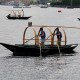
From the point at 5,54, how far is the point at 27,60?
7.47 metres

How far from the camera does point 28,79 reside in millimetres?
46656

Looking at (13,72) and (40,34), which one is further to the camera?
(40,34)

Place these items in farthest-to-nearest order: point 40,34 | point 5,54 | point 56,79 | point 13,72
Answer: point 5,54, point 40,34, point 13,72, point 56,79

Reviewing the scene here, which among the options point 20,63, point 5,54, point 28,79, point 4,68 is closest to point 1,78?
point 28,79

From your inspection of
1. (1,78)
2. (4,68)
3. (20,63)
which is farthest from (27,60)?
(1,78)

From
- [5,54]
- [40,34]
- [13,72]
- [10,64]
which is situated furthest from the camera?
[5,54]

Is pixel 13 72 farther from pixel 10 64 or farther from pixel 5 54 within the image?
pixel 5 54

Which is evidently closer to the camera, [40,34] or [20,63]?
[20,63]

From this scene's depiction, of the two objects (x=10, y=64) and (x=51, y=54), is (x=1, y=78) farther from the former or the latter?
(x=51, y=54)

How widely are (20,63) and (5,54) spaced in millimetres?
9222

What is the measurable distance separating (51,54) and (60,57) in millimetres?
1577

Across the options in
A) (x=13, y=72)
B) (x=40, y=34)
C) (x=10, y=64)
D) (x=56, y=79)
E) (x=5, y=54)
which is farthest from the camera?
(x=5, y=54)

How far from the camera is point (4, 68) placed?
175ft

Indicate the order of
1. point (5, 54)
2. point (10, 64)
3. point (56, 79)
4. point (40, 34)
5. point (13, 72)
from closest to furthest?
1. point (56, 79)
2. point (13, 72)
3. point (10, 64)
4. point (40, 34)
5. point (5, 54)
